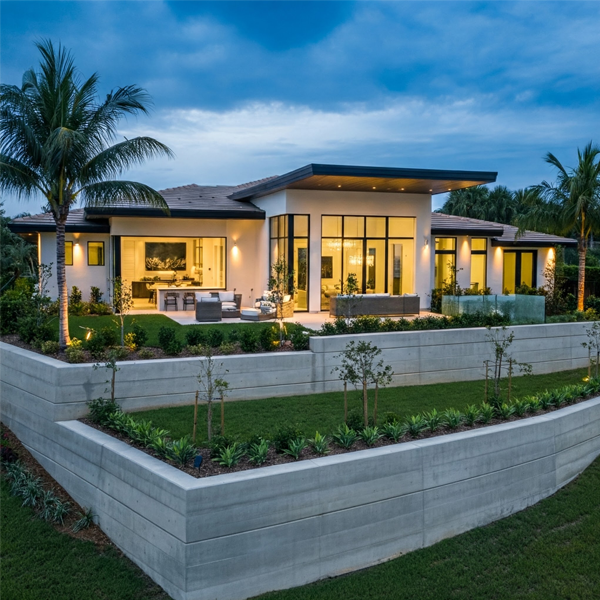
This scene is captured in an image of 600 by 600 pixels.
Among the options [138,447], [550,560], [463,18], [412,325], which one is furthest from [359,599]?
[463,18]

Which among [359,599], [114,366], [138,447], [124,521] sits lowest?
[359,599]

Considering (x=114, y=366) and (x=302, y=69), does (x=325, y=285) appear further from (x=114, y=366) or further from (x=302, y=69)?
(x=114, y=366)

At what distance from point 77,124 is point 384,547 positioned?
9.29m

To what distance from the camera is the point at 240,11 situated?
1417 cm

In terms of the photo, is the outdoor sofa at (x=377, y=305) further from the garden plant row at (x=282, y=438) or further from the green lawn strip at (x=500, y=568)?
the green lawn strip at (x=500, y=568)

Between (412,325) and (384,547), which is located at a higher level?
(412,325)

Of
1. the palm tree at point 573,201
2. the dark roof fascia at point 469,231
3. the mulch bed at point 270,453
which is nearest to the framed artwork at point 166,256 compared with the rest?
the dark roof fascia at point 469,231

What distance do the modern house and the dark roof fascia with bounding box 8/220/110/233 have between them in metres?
0.03

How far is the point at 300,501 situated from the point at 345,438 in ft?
3.88

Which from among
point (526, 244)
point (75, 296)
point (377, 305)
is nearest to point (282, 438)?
point (377, 305)

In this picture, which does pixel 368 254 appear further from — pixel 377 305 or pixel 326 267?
pixel 377 305

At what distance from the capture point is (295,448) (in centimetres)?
661

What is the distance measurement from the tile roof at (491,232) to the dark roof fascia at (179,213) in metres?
6.42

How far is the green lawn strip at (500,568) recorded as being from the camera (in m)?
5.99
